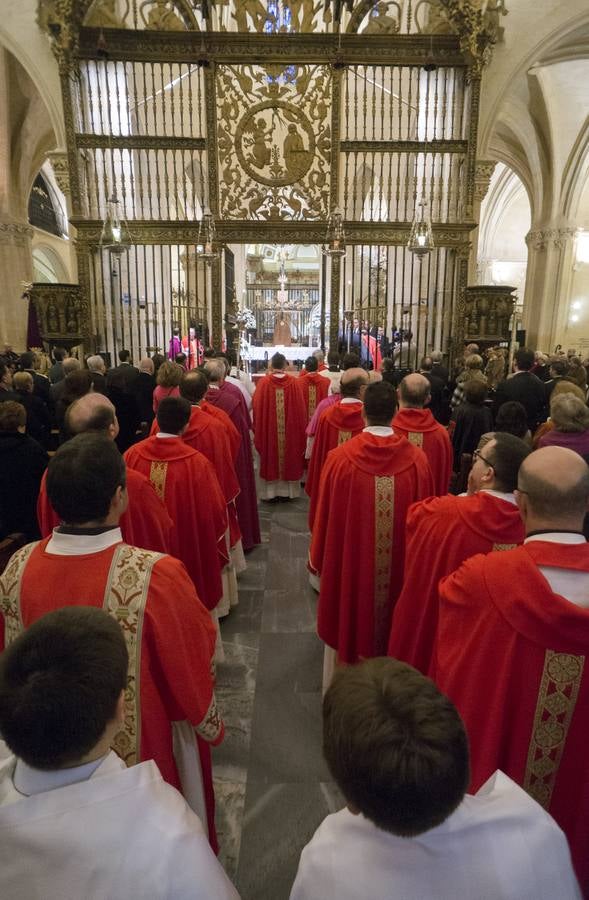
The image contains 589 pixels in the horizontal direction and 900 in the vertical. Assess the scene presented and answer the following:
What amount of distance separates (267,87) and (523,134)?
474 inches

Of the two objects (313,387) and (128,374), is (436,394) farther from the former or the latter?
(128,374)

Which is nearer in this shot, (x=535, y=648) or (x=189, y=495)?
(x=535, y=648)

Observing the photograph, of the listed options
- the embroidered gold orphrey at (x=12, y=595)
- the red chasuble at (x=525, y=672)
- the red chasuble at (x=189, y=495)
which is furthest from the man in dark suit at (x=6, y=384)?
the red chasuble at (x=525, y=672)

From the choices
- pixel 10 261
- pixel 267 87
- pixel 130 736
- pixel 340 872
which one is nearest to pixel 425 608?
pixel 130 736

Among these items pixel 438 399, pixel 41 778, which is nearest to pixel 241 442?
pixel 438 399

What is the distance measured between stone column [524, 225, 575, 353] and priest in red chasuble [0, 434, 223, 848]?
19854 millimetres

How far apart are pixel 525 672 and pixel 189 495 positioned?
83.9 inches

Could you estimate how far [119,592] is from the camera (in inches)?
71.0

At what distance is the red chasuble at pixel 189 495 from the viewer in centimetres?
337

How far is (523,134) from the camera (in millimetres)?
18141

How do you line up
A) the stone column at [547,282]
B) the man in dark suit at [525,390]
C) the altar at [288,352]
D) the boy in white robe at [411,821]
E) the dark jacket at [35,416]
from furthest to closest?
1. the stone column at [547,282]
2. the altar at [288,352]
3. the man in dark suit at [525,390]
4. the dark jacket at [35,416]
5. the boy in white robe at [411,821]

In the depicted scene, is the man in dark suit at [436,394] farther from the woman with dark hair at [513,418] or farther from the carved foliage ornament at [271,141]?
the carved foliage ornament at [271,141]

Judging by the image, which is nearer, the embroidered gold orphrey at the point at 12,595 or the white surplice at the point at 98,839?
the white surplice at the point at 98,839

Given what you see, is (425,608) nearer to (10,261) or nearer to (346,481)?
(346,481)
